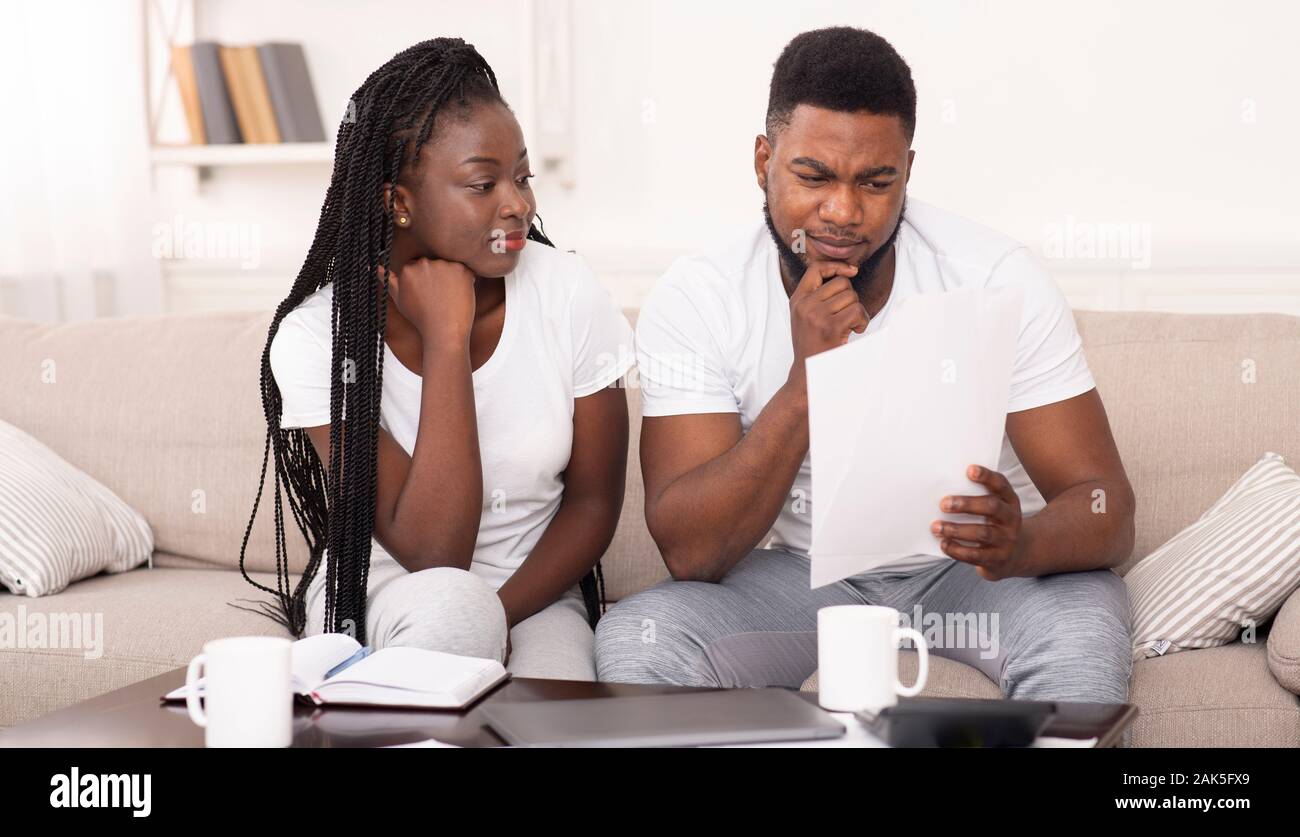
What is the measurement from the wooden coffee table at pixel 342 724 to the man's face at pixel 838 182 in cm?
64

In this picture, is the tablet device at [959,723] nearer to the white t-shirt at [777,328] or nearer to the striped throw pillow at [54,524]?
the white t-shirt at [777,328]

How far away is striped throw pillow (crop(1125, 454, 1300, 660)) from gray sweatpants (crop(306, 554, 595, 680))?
0.66 meters

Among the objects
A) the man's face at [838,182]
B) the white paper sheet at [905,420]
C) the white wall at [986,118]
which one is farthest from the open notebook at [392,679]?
the white wall at [986,118]

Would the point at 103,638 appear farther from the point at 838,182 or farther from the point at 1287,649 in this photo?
the point at 1287,649

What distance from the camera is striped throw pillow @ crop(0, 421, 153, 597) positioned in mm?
1859

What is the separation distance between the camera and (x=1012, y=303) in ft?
4.32

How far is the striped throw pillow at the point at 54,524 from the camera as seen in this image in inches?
73.2

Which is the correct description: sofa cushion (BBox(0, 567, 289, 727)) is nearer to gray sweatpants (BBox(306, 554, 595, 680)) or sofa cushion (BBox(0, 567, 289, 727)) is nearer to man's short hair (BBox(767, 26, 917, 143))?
gray sweatpants (BBox(306, 554, 595, 680))

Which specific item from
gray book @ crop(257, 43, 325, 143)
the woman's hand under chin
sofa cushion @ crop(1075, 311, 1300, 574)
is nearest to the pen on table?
the woman's hand under chin

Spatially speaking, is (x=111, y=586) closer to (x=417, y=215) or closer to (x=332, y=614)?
(x=332, y=614)

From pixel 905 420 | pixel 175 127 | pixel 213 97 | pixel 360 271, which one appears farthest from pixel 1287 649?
pixel 175 127
